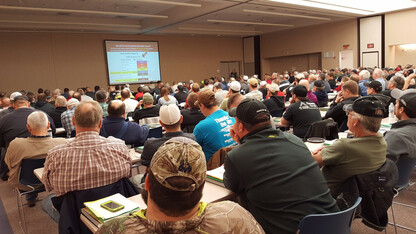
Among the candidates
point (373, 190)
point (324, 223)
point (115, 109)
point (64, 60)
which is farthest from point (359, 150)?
point (64, 60)

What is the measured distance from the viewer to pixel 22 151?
9.94 ft

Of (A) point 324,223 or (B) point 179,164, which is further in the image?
(A) point 324,223

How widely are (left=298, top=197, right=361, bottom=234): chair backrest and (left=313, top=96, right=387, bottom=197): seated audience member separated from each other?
1.82ft

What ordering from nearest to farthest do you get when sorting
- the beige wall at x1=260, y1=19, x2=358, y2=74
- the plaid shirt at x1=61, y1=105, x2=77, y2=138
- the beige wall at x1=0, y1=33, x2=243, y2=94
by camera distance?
the plaid shirt at x1=61, y1=105, x2=77, y2=138
the beige wall at x1=0, y1=33, x2=243, y2=94
the beige wall at x1=260, y1=19, x2=358, y2=74

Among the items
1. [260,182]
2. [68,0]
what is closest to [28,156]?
[260,182]

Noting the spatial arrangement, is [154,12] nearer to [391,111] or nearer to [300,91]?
[300,91]

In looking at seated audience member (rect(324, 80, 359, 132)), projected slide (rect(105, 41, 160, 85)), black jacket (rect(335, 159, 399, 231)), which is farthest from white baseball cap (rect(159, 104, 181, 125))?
projected slide (rect(105, 41, 160, 85))

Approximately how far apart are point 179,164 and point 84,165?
1430 millimetres

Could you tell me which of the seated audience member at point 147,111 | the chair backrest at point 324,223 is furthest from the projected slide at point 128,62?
the chair backrest at point 324,223

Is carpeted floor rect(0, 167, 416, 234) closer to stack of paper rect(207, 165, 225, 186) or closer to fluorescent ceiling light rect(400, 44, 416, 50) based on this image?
stack of paper rect(207, 165, 225, 186)

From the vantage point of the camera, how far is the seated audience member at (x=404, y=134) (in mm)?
2494

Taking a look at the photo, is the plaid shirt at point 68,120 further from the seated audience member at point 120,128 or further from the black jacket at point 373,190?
the black jacket at point 373,190

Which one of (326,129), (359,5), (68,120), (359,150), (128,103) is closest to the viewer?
(359,150)

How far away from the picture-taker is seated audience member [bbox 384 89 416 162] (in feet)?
8.18
